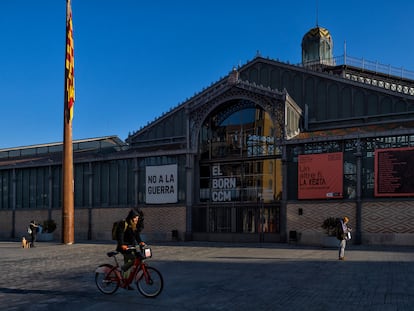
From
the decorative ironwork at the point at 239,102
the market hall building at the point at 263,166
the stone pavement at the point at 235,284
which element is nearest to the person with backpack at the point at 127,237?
the stone pavement at the point at 235,284

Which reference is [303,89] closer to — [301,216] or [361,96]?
[361,96]

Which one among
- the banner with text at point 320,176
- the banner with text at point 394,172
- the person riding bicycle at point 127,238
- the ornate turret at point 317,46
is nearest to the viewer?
the person riding bicycle at point 127,238

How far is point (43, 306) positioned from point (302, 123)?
24.4 meters

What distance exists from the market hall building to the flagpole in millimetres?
5327

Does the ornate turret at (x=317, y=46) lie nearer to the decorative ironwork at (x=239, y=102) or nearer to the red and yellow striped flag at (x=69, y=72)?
the decorative ironwork at (x=239, y=102)

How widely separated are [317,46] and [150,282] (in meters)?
33.8

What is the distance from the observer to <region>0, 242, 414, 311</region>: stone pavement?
34.0ft

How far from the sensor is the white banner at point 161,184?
110ft

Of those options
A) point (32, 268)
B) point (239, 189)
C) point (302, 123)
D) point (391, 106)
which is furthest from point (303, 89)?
point (32, 268)

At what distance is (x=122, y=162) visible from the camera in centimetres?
3606

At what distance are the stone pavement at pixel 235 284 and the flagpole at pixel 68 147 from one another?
924 cm

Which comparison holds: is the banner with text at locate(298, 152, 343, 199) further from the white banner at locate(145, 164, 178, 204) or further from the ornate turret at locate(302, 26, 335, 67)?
the ornate turret at locate(302, 26, 335, 67)

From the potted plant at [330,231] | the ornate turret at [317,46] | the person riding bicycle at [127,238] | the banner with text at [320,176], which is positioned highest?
the ornate turret at [317,46]

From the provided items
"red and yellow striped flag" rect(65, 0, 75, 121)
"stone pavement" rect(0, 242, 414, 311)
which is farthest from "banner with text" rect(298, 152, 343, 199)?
"red and yellow striped flag" rect(65, 0, 75, 121)
